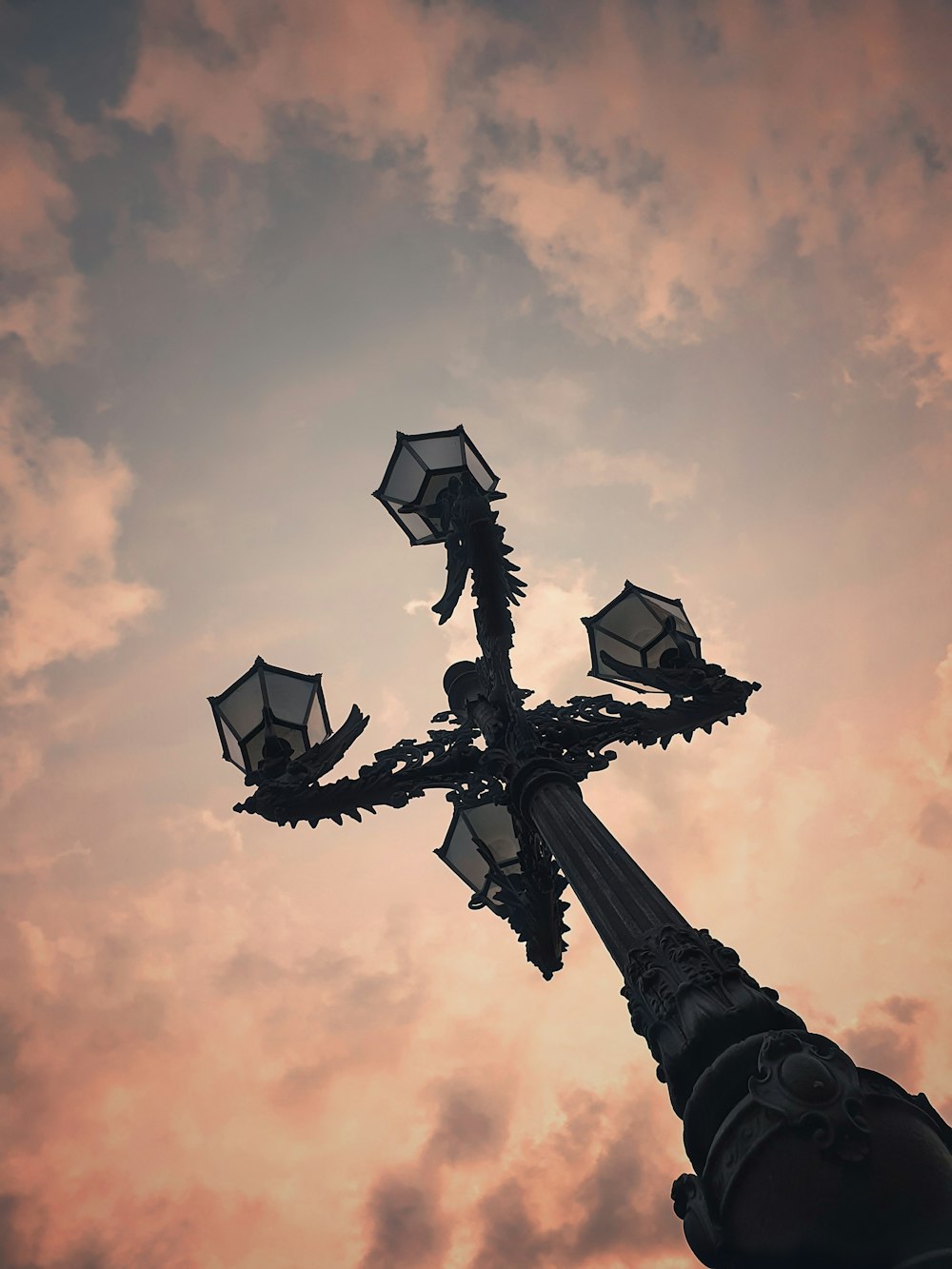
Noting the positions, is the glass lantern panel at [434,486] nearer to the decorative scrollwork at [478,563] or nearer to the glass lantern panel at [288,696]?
the decorative scrollwork at [478,563]

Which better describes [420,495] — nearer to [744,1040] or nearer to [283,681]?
[283,681]

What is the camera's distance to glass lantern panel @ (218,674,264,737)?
5.62 metres

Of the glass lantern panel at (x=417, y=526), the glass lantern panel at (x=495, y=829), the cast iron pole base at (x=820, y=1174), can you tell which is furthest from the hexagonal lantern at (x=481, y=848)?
the cast iron pole base at (x=820, y=1174)

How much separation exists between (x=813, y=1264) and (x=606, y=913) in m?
1.70

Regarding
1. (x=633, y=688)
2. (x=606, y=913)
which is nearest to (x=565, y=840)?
(x=606, y=913)

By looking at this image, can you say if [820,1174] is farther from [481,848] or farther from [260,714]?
[481,848]

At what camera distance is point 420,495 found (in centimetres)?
648

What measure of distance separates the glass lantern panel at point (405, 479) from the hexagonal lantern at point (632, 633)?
1.84m

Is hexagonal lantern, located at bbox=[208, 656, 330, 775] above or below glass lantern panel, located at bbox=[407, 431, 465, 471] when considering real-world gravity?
below

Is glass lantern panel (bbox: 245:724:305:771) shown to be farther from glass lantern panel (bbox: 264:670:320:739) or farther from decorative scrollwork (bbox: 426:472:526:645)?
decorative scrollwork (bbox: 426:472:526:645)

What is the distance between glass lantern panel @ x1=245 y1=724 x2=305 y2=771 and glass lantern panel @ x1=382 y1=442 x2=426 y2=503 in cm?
224

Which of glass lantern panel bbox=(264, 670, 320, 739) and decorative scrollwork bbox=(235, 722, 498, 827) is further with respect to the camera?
glass lantern panel bbox=(264, 670, 320, 739)

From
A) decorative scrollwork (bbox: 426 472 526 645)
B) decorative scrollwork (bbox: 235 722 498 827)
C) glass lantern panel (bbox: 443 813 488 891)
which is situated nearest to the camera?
decorative scrollwork (bbox: 235 722 498 827)

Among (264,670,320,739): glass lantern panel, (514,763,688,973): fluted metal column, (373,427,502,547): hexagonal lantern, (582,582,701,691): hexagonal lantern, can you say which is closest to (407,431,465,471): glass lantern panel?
(373,427,502,547): hexagonal lantern
